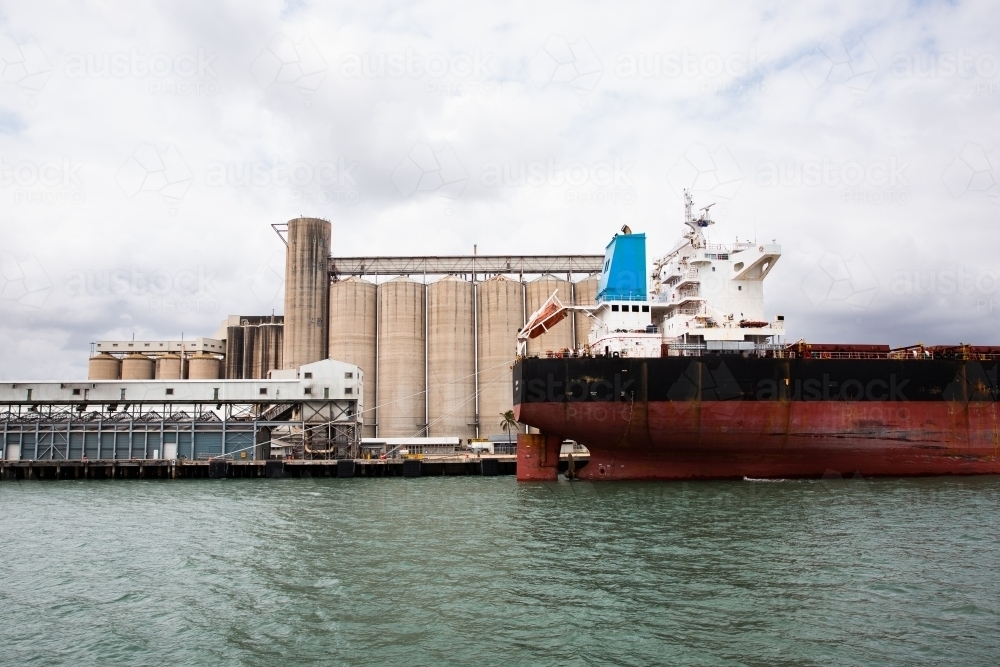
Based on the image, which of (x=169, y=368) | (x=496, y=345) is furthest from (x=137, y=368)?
(x=496, y=345)

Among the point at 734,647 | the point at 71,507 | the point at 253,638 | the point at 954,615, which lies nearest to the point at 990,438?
the point at 954,615

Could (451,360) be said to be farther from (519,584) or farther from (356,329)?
(519,584)

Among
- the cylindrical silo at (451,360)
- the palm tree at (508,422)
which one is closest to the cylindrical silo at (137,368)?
the cylindrical silo at (451,360)

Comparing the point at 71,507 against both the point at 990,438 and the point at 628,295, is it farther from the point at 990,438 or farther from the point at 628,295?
the point at 990,438

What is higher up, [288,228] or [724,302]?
[288,228]

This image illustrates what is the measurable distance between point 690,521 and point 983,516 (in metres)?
7.01

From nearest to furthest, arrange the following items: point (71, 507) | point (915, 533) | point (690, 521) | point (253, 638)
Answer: point (253, 638)
point (915, 533)
point (690, 521)
point (71, 507)

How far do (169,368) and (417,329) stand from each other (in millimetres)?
21399

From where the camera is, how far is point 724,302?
28547mm

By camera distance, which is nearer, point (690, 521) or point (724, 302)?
point (690, 521)

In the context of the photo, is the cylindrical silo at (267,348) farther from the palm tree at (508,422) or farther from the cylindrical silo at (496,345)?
the palm tree at (508,422)

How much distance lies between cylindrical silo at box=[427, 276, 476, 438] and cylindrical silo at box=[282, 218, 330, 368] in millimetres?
7375

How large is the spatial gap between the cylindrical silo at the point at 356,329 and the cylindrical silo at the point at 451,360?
390 centimetres

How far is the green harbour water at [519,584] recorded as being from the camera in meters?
8.49
